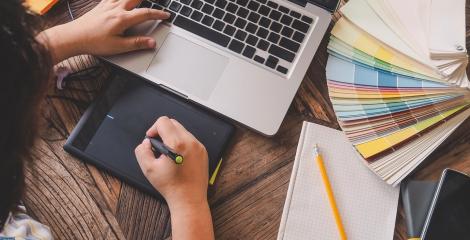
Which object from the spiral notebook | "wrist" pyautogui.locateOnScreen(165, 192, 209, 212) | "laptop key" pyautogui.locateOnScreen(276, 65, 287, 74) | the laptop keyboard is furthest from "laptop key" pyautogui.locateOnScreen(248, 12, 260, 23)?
"wrist" pyautogui.locateOnScreen(165, 192, 209, 212)

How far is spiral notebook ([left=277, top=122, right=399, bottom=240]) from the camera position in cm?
76

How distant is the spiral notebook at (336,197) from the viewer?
2.50 ft

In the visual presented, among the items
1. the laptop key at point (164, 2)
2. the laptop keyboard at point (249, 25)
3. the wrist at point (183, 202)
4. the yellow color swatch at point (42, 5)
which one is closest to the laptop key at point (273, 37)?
the laptop keyboard at point (249, 25)

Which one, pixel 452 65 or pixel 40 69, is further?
pixel 452 65

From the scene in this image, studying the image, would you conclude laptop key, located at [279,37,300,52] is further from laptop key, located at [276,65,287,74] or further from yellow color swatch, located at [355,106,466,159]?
yellow color swatch, located at [355,106,466,159]

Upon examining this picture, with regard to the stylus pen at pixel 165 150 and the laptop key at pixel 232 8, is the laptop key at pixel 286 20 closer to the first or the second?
the laptop key at pixel 232 8

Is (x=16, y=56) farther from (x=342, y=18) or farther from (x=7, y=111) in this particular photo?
(x=342, y=18)

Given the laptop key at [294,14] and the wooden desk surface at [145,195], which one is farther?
the laptop key at [294,14]

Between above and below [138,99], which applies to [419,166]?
above

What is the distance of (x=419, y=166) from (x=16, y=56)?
0.64 m

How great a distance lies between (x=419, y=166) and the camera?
0.80m

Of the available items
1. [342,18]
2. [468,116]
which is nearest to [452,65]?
[468,116]

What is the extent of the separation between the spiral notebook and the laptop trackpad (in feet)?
0.64

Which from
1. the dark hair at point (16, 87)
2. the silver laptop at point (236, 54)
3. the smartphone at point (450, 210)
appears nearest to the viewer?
the dark hair at point (16, 87)
